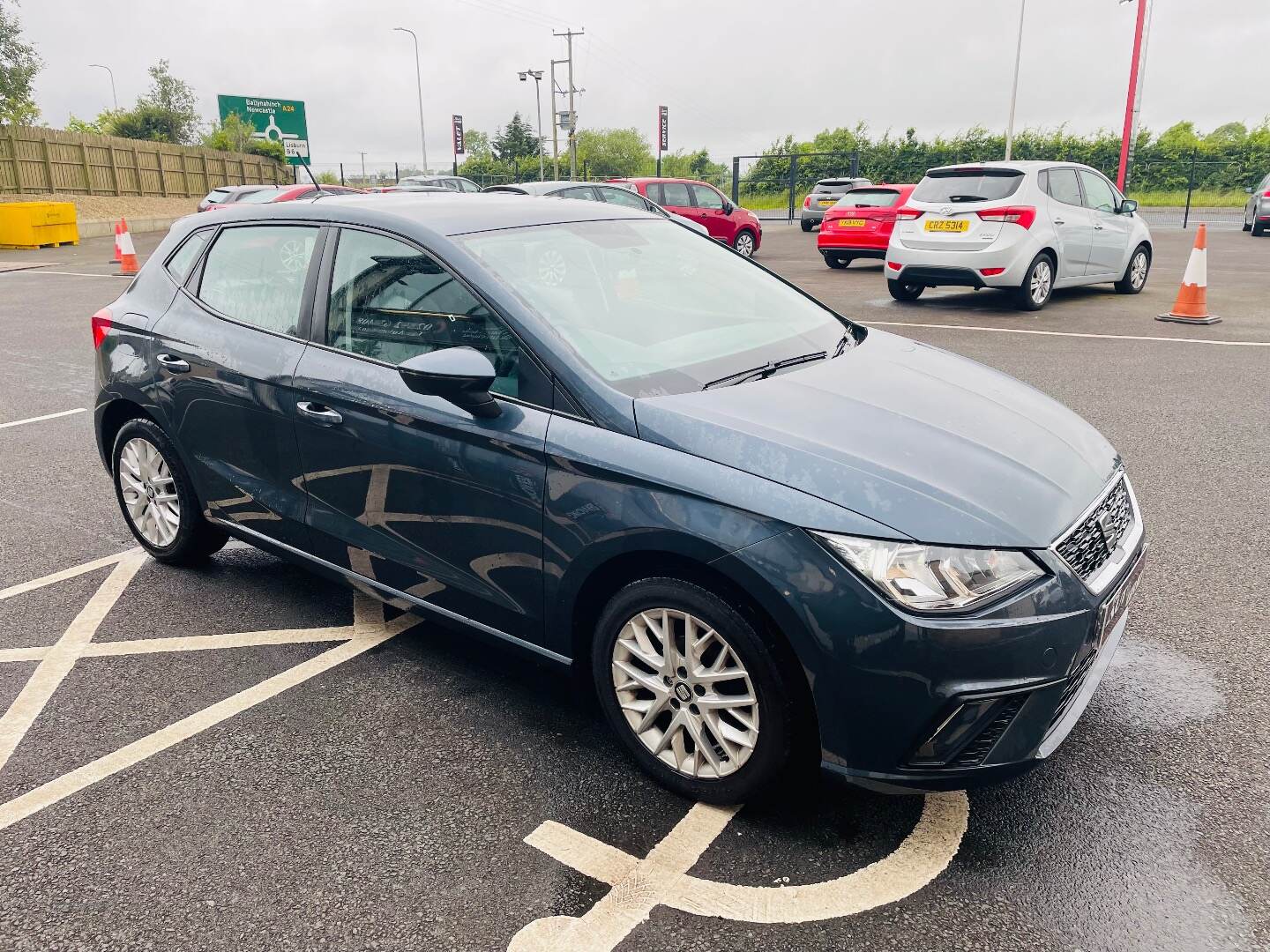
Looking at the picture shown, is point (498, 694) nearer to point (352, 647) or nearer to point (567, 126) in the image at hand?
point (352, 647)

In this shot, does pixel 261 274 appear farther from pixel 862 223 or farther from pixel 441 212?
pixel 862 223

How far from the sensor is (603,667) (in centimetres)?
274

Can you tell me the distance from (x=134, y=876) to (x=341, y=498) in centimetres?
129

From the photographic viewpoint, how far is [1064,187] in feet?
37.7

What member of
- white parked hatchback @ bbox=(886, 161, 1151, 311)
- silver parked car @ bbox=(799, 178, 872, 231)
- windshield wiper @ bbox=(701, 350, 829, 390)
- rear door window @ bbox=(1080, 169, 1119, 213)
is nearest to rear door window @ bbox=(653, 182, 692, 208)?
silver parked car @ bbox=(799, 178, 872, 231)

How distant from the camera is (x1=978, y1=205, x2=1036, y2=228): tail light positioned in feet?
35.9

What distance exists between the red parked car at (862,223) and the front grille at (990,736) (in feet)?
49.3

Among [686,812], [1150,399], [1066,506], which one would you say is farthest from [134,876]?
[1150,399]

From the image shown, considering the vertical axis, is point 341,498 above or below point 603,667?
above

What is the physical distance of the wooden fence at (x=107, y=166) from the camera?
3359cm

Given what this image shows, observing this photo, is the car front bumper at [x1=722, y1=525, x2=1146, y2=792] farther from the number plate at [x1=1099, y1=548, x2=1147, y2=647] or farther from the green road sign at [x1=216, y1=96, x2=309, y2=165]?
the green road sign at [x1=216, y1=96, x2=309, y2=165]

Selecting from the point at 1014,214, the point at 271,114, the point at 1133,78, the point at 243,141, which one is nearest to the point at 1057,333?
the point at 1014,214

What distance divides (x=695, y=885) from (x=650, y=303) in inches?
70.9

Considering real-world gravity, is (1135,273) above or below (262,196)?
below
